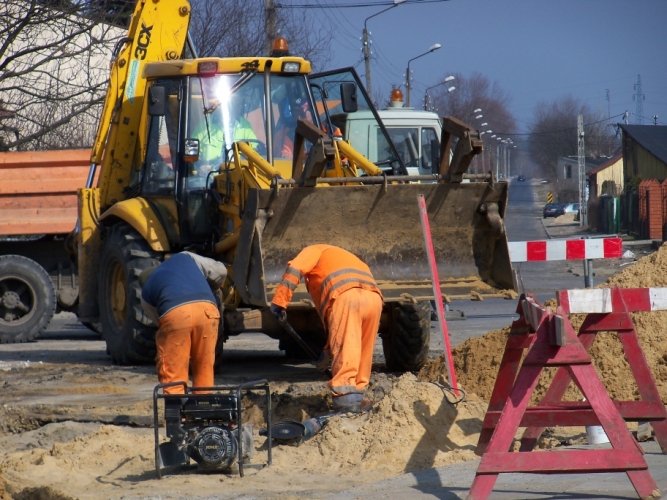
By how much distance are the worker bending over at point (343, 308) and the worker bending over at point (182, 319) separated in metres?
0.65

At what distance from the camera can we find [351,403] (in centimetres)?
774

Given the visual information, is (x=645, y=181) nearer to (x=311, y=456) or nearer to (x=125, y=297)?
(x=125, y=297)

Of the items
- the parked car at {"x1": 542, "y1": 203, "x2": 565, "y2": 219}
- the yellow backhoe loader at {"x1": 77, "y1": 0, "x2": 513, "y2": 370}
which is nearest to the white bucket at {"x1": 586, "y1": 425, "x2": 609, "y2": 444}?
the yellow backhoe loader at {"x1": 77, "y1": 0, "x2": 513, "y2": 370}

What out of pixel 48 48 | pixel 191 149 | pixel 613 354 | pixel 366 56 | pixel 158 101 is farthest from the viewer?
pixel 366 56

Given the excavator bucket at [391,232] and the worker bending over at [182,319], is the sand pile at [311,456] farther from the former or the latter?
the excavator bucket at [391,232]

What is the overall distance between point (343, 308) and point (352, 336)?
21 centimetres

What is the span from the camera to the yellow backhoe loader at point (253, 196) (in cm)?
997

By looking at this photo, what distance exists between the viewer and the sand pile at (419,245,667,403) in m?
8.42

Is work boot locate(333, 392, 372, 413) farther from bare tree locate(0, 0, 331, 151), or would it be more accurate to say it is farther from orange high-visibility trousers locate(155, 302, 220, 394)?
bare tree locate(0, 0, 331, 151)

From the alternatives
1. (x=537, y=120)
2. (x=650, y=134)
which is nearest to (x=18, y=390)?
(x=650, y=134)

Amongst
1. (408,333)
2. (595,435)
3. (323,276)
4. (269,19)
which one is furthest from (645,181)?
(595,435)

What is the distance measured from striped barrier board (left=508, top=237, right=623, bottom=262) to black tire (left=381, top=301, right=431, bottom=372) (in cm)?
197

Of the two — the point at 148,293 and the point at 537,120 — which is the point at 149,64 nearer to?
the point at 148,293

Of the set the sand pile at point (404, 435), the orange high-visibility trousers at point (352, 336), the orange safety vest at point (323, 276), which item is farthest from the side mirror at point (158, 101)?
the sand pile at point (404, 435)
